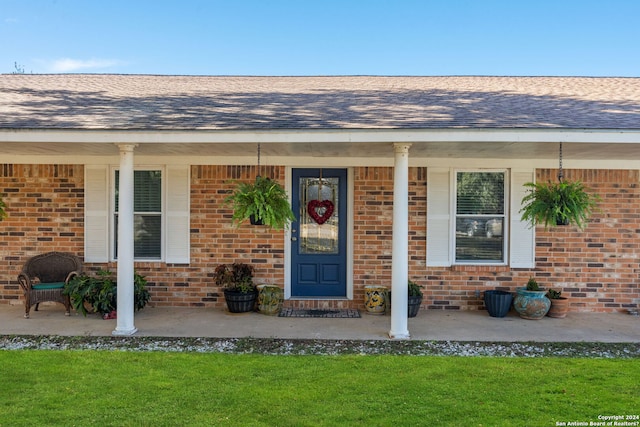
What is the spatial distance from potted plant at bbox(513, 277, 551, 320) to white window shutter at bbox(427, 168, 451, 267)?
1130 mm

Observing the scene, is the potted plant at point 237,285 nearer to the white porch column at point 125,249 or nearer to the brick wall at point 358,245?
the brick wall at point 358,245

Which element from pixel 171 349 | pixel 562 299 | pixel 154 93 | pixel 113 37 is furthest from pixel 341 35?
pixel 171 349

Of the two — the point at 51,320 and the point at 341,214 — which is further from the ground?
the point at 341,214

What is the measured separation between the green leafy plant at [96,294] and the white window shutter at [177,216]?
76 centimetres

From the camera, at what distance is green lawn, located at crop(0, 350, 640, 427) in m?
3.65

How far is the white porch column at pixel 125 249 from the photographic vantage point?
19.2ft

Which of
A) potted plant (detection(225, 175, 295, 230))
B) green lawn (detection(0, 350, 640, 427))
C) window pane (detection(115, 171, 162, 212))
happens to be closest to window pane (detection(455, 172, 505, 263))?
green lawn (detection(0, 350, 640, 427))

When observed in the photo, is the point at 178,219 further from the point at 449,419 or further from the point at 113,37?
the point at 113,37

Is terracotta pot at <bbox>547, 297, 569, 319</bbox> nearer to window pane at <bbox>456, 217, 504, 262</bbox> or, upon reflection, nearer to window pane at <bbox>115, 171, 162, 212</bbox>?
window pane at <bbox>456, 217, 504, 262</bbox>

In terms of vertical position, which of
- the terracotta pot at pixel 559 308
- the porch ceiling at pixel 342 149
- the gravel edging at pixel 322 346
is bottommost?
the gravel edging at pixel 322 346

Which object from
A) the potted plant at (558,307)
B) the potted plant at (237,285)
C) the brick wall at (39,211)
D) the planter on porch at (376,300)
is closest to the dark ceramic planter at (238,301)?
the potted plant at (237,285)

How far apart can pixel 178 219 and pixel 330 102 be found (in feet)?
9.67

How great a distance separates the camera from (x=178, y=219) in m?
7.39

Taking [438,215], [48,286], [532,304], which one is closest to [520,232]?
[532,304]
